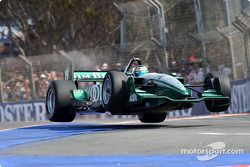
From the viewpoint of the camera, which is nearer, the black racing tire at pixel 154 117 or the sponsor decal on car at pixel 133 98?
the sponsor decal on car at pixel 133 98

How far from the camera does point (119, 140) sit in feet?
30.8

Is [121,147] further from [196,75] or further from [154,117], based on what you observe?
[196,75]

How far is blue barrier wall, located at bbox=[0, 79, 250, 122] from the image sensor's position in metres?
18.0

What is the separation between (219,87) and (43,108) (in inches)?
422

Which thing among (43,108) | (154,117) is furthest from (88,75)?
(43,108)

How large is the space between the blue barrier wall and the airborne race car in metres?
5.08

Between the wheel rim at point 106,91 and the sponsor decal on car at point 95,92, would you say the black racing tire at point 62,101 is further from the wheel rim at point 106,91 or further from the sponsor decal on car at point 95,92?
the wheel rim at point 106,91

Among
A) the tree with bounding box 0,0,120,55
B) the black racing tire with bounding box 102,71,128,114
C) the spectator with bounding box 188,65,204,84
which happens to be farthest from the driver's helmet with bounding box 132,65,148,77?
the tree with bounding box 0,0,120,55

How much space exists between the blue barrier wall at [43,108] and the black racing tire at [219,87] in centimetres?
579

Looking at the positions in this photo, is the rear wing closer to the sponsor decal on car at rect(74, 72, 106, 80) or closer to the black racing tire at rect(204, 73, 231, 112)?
the sponsor decal on car at rect(74, 72, 106, 80)

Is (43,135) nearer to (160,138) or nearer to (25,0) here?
(160,138)

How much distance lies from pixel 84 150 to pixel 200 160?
1.86m

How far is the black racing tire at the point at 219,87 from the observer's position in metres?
12.1

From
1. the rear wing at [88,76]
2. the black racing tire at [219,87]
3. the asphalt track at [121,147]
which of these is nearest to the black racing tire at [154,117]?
the rear wing at [88,76]
